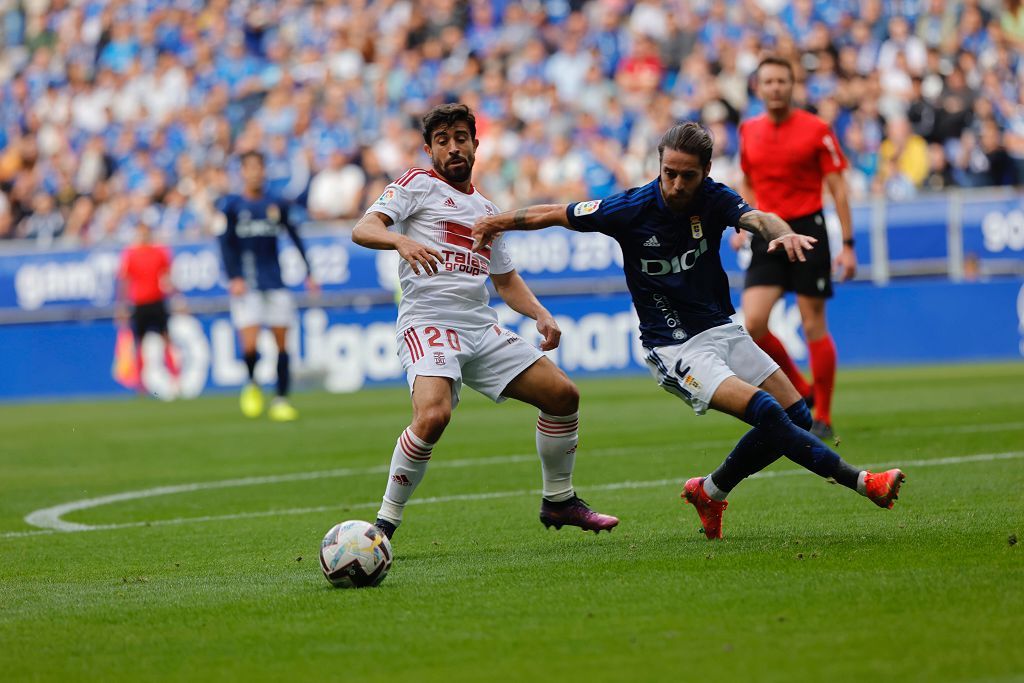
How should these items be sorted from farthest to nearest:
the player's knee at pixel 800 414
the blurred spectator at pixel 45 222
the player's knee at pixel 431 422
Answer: the blurred spectator at pixel 45 222, the player's knee at pixel 800 414, the player's knee at pixel 431 422

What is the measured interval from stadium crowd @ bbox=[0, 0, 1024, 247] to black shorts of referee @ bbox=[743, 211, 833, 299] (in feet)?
31.4

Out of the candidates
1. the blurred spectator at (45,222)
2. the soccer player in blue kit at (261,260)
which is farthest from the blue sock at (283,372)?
the blurred spectator at (45,222)

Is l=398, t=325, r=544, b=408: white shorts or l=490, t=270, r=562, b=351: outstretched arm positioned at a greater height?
l=490, t=270, r=562, b=351: outstretched arm

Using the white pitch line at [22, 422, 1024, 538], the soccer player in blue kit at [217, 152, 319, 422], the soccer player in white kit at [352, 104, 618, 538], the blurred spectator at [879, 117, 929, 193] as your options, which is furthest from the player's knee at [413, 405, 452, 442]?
the blurred spectator at [879, 117, 929, 193]

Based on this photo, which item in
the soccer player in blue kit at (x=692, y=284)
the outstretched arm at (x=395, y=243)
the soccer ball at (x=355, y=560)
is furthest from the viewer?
the soccer player in blue kit at (x=692, y=284)

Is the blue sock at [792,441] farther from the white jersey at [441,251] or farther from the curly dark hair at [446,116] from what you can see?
the curly dark hair at [446,116]

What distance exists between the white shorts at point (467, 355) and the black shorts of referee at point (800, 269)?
396 cm

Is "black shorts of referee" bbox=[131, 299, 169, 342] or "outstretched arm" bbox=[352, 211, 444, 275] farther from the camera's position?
"black shorts of referee" bbox=[131, 299, 169, 342]

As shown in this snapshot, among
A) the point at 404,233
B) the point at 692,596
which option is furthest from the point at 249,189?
the point at 692,596

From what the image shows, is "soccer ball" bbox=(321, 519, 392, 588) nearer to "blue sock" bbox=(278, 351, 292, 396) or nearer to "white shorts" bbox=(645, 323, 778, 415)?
"white shorts" bbox=(645, 323, 778, 415)

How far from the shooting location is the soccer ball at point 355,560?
590 cm

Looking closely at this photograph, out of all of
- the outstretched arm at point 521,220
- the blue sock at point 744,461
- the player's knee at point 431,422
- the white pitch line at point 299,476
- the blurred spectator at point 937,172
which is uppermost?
the blurred spectator at point 937,172

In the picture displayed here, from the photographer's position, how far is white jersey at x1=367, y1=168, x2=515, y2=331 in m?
7.00

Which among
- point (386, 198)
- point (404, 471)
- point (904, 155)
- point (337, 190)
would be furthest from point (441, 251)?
point (337, 190)
